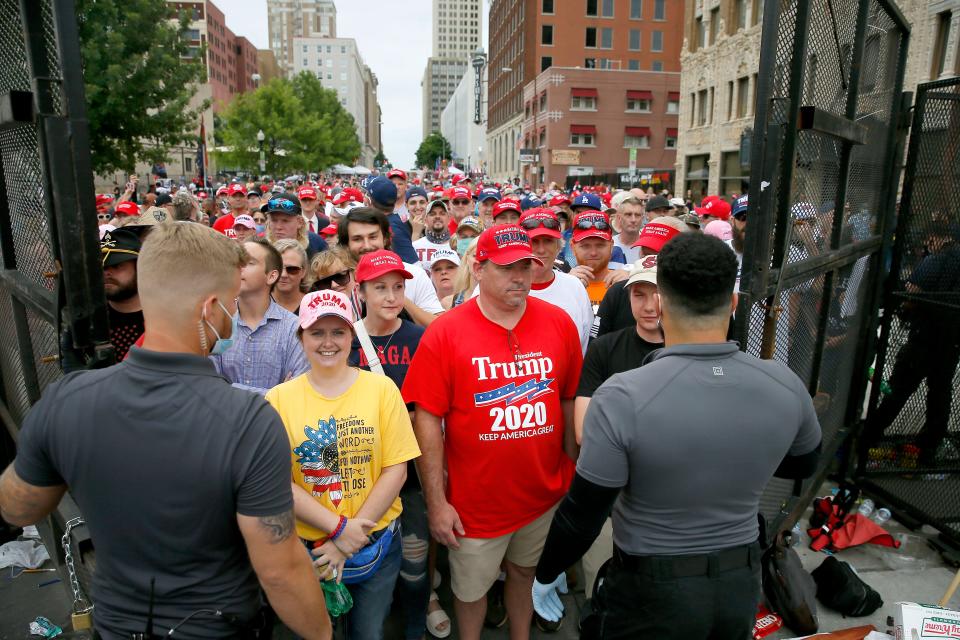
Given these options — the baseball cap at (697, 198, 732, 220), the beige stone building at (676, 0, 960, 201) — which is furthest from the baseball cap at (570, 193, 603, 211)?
the beige stone building at (676, 0, 960, 201)

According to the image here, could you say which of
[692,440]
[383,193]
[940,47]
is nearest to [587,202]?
[383,193]

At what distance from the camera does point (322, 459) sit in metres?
2.64

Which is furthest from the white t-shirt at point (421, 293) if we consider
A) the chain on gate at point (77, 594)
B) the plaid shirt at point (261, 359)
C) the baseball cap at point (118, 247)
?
the chain on gate at point (77, 594)

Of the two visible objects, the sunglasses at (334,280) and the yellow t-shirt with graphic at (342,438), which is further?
the sunglasses at (334,280)

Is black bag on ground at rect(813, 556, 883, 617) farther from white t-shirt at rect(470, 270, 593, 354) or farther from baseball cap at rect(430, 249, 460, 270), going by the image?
baseball cap at rect(430, 249, 460, 270)

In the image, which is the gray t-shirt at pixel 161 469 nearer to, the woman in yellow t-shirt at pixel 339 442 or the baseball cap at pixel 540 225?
the woman in yellow t-shirt at pixel 339 442

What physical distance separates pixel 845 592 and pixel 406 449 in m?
2.80

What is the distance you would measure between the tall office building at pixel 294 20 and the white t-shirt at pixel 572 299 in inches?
8082

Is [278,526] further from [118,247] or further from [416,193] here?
[416,193]

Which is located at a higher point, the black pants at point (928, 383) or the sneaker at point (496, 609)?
the black pants at point (928, 383)

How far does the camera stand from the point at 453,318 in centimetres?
302

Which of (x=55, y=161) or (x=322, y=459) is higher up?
(x=55, y=161)

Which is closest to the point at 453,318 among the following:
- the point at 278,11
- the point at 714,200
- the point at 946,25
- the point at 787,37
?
the point at 787,37

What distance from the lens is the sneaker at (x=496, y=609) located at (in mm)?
3607
